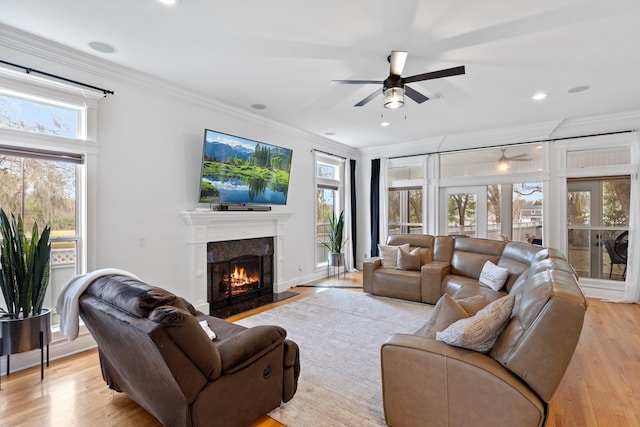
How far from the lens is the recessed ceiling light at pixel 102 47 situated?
2890 millimetres

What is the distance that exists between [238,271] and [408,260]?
2694 millimetres

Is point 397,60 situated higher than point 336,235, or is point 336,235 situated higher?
point 397,60

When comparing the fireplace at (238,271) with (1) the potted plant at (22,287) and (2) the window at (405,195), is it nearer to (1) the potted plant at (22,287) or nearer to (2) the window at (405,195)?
(1) the potted plant at (22,287)

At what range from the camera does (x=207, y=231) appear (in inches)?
169

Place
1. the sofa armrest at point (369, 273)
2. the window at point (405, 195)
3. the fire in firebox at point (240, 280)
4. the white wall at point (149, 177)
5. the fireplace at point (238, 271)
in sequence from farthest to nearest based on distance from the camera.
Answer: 1. the window at point (405, 195)
2. the sofa armrest at point (369, 273)
3. the fire in firebox at point (240, 280)
4. the fireplace at point (238, 271)
5. the white wall at point (149, 177)

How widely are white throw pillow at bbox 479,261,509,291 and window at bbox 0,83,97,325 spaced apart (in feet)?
15.2

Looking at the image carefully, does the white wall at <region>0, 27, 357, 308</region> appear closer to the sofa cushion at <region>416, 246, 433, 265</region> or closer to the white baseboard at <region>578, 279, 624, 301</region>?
the sofa cushion at <region>416, 246, 433, 265</region>

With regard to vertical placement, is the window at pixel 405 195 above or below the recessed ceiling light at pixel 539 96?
below

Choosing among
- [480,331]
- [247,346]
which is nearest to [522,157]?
[480,331]

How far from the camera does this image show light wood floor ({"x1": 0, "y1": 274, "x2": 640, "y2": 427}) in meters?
2.15

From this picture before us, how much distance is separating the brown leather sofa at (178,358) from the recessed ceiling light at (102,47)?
2224 millimetres

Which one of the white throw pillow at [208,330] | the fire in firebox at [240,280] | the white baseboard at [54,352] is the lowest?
the white baseboard at [54,352]

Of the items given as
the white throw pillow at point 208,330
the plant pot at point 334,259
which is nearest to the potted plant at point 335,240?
the plant pot at point 334,259

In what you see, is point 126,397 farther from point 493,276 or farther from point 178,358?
point 493,276
